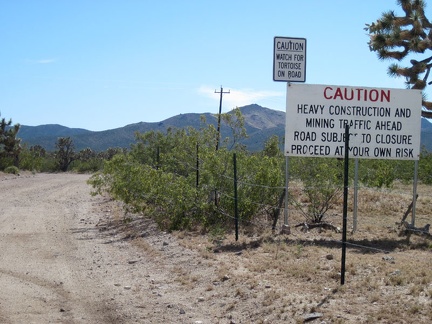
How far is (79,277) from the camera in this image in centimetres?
993

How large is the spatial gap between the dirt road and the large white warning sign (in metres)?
3.77

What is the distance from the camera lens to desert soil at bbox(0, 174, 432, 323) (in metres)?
7.36

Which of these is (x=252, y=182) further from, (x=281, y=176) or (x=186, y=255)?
(x=186, y=255)

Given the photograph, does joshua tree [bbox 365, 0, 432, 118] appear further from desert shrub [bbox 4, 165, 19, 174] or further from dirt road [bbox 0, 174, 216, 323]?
desert shrub [bbox 4, 165, 19, 174]

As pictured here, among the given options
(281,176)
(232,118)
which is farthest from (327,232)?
(232,118)

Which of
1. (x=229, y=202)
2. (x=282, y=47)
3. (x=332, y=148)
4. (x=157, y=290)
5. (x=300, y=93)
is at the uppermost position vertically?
(x=282, y=47)

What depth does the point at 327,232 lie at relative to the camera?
1311 centimetres

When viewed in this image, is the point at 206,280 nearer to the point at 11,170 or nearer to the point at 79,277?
the point at 79,277

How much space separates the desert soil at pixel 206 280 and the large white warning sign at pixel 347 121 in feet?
6.15

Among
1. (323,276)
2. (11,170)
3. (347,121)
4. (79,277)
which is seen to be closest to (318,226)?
(347,121)

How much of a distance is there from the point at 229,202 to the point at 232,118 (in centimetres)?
373

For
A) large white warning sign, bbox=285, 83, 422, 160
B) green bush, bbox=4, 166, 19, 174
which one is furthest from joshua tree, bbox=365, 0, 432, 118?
green bush, bbox=4, 166, 19, 174

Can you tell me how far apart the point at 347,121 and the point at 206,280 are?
5063 millimetres

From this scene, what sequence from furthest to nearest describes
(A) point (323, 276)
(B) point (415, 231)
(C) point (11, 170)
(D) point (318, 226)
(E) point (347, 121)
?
(C) point (11, 170)
(D) point (318, 226)
(B) point (415, 231)
(E) point (347, 121)
(A) point (323, 276)
